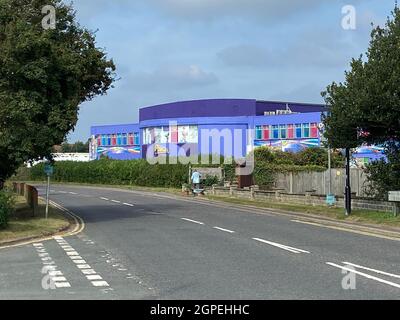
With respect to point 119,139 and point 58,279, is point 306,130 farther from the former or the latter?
point 58,279

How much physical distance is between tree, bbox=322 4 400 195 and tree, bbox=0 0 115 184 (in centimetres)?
995

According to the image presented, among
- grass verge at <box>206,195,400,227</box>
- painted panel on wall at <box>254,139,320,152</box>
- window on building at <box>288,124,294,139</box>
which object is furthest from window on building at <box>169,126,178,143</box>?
grass verge at <box>206,195,400,227</box>

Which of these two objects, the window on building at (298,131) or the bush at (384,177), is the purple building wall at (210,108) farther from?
the bush at (384,177)

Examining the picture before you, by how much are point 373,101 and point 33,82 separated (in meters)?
12.0

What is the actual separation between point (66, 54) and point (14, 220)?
20.9 ft

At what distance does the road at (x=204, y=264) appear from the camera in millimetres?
9250

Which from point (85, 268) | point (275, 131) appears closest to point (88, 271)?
point (85, 268)

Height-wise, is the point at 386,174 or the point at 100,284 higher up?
the point at 386,174

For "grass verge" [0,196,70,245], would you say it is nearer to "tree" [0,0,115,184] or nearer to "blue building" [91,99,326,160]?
"tree" [0,0,115,184]

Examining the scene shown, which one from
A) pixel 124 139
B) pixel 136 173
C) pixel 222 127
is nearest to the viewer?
pixel 136 173

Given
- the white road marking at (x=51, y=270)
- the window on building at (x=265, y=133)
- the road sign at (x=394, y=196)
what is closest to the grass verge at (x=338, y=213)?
the road sign at (x=394, y=196)

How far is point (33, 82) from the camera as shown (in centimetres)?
2119
